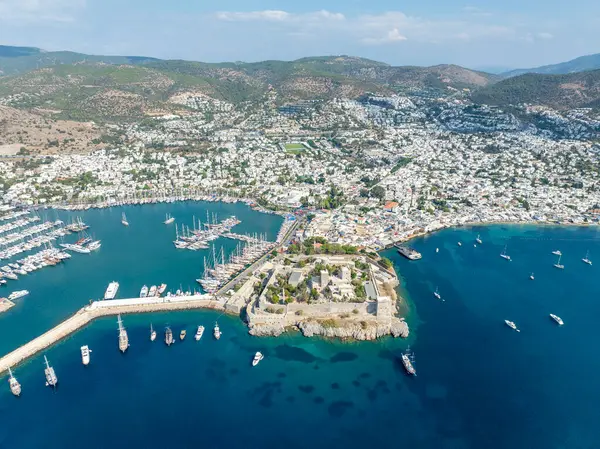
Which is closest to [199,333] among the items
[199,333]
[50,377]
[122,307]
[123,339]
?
[199,333]

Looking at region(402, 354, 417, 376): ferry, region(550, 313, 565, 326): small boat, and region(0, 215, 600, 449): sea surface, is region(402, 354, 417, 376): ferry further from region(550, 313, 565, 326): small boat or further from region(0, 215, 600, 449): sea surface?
region(550, 313, 565, 326): small boat

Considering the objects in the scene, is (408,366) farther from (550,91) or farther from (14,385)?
(550,91)

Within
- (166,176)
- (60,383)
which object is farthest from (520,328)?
(166,176)

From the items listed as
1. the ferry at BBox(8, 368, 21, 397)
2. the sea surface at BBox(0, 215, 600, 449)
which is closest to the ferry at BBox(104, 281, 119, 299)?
the sea surface at BBox(0, 215, 600, 449)

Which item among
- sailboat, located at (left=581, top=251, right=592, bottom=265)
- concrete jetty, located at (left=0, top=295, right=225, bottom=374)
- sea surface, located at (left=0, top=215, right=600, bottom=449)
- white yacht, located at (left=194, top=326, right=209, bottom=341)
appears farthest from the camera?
sailboat, located at (left=581, top=251, right=592, bottom=265)

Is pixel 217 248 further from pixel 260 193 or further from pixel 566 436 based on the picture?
pixel 566 436

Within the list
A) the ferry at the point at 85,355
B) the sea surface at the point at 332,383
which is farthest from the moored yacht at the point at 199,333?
the ferry at the point at 85,355

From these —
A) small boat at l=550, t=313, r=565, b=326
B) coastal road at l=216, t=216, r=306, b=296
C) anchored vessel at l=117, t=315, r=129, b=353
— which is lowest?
small boat at l=550, t=313, r=565, b=326
